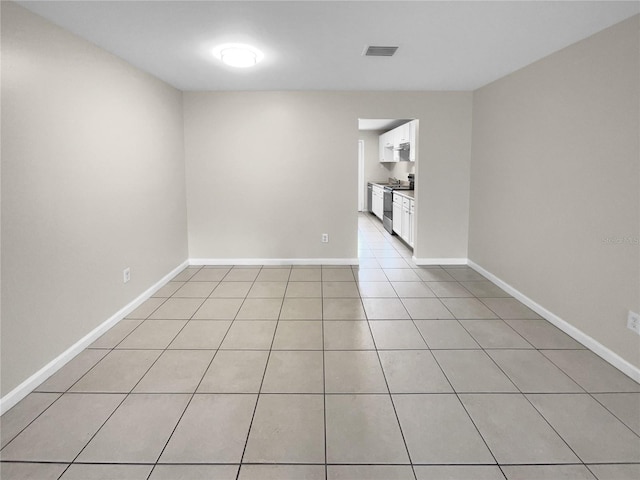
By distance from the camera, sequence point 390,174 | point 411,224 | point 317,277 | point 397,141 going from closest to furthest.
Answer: point 317,277 → point 411,224 → point 397,141 → point 390,174

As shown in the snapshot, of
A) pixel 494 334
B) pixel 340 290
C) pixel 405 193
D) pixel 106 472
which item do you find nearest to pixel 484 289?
pixel 494 334

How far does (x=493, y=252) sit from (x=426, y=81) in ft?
6.81

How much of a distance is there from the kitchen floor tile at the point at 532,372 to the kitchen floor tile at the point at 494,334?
0.37 feet

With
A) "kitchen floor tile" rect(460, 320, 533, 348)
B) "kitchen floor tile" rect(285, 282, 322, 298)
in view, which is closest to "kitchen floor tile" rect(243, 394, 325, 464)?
"kitchen floor tile" rect(460, 320, 533, 348)

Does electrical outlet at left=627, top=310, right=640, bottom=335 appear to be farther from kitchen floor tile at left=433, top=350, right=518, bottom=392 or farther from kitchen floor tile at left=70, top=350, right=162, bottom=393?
kitchen floor tile at left=70, top=350, right=162, bottom=393

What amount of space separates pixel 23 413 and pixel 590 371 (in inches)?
134

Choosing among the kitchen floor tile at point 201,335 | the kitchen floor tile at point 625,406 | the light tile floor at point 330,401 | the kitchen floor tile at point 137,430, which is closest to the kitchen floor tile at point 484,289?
the light tile floor at point 330,401

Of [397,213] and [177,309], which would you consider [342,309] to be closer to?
[177,309]

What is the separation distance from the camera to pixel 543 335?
308 cm

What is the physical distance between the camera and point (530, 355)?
9.06ft

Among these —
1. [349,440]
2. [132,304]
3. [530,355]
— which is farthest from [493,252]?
[132,304]

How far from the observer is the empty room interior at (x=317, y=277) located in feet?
6.33

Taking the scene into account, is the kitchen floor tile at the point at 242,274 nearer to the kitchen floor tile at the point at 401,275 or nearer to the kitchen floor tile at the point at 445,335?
the kitchen floor tile at the point at 401,275

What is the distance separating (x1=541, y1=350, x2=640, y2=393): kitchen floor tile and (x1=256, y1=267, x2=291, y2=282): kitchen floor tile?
282 cm
